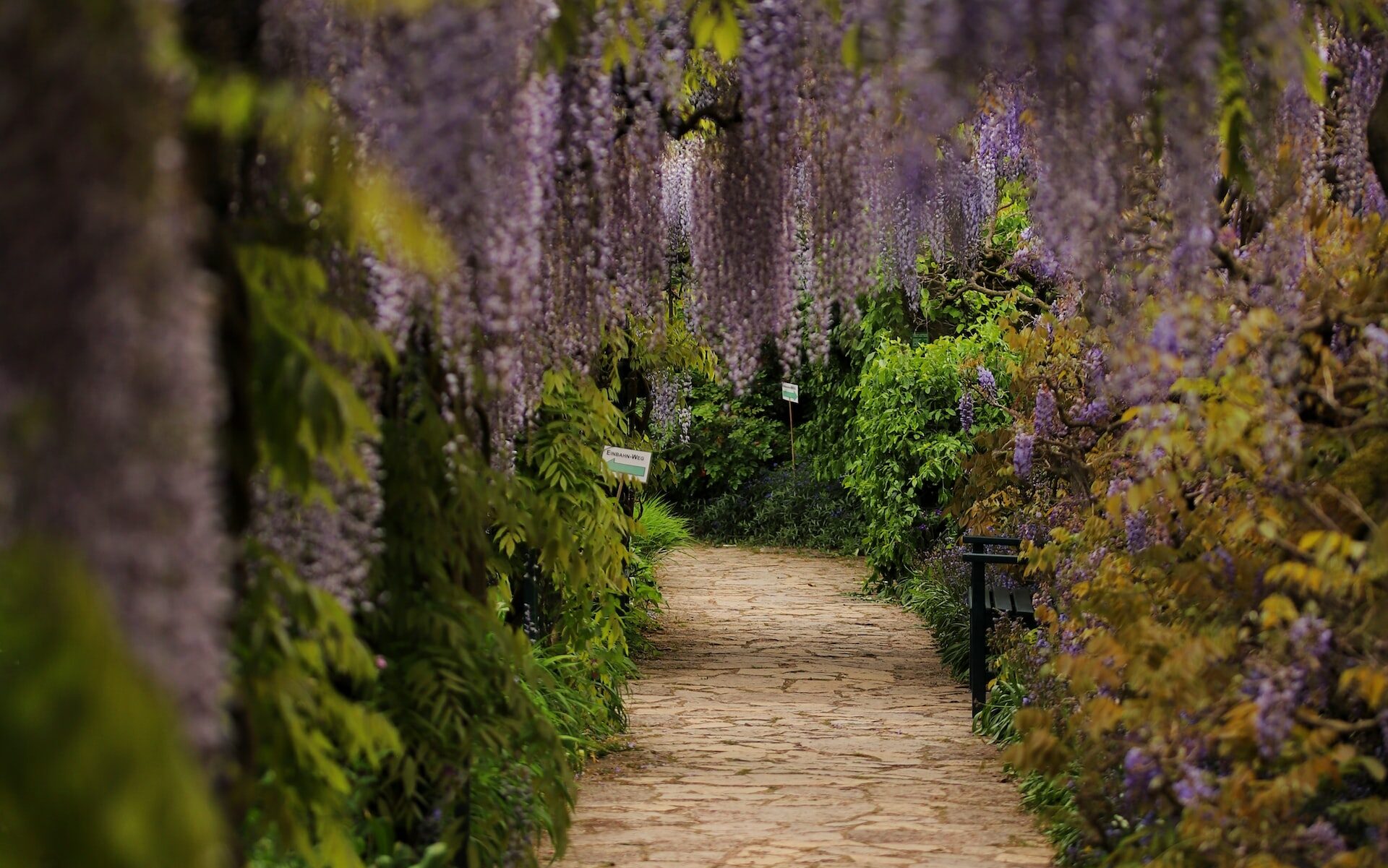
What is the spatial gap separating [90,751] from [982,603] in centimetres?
698

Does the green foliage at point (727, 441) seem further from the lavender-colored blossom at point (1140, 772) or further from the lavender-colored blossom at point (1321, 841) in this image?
the lavender-colored blossom at point (1321, 841)

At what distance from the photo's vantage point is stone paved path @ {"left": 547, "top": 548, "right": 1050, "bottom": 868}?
521 centimetres

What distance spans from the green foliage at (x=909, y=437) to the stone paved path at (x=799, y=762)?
3.72 ft

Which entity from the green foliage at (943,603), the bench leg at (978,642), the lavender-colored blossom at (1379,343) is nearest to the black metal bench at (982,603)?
the bench leg at (978,642)

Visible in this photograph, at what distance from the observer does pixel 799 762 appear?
6.75m

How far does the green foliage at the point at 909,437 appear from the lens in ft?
39.4

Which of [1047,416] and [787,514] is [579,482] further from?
[787,514]

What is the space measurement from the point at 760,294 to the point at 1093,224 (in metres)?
1.39

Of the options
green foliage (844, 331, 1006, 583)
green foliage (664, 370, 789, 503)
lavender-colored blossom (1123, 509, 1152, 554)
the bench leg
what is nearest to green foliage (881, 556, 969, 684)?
green foliage (844, 331, 1006, 583)

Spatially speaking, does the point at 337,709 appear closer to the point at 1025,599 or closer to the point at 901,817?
the point at 901,817

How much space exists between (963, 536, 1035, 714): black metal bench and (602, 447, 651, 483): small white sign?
6.24ft

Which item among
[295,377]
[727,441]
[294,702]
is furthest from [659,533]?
[295,377]

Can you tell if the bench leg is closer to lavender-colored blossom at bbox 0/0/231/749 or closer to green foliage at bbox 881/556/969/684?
green foliage at bbox 881/556/969/684

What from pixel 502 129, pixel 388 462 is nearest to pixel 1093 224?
pixel 502 129
